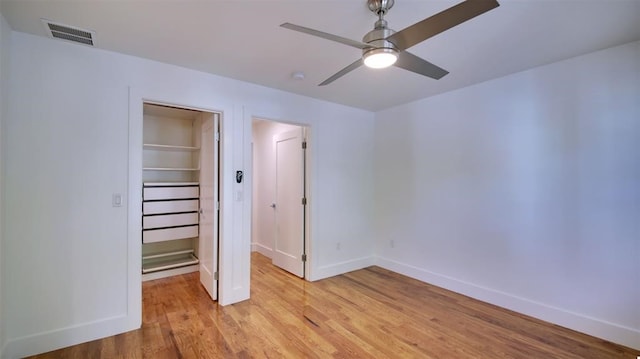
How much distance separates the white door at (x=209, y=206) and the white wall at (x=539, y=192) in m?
2.62

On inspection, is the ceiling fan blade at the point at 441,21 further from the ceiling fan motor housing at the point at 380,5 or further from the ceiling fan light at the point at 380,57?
the ceiling fan motor housing at the point at 380,5

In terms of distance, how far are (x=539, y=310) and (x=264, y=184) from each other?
13.2ft

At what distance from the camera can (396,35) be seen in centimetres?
160

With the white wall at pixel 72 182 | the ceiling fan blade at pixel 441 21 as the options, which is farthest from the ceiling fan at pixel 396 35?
the white wall at pixel 72 182

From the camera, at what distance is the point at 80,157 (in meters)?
2.33

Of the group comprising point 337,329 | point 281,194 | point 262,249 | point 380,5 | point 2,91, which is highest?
point 380,5

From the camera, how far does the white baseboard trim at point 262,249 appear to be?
4818 millimetres

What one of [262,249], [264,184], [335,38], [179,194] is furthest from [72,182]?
[262,249]

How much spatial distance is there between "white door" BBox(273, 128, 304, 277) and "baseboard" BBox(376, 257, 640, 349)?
168cm

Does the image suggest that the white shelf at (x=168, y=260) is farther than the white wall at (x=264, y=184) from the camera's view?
No

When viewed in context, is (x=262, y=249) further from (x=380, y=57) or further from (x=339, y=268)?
(x=380, y=57)

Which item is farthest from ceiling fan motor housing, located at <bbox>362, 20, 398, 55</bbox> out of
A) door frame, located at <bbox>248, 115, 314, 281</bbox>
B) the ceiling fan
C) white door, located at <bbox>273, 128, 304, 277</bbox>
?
white door, located at <bbox>273, 128, 304, 277</bbox>

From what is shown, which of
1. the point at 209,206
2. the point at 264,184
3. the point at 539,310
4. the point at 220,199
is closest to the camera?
the point at 539,310

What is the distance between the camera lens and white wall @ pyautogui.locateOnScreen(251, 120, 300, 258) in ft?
15.3
